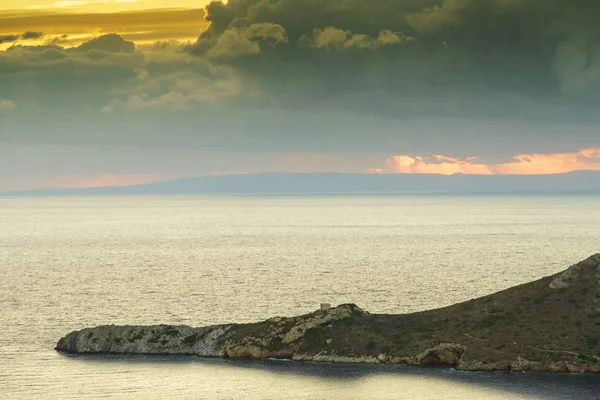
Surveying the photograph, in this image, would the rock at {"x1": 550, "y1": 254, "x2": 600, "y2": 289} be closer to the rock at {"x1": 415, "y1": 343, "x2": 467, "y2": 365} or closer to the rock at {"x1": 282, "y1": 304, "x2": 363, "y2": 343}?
the rock at {"x1": 415, "y1": 343, "x2": 467, "y2": 365}

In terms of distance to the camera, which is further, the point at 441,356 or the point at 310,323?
the point at 310,323

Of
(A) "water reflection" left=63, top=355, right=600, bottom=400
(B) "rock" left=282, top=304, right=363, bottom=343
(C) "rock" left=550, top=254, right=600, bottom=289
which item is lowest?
(A) "water reflection" left=63, top=355, right=600, bottom=400

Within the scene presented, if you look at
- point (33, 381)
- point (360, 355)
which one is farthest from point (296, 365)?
point (33, 381)

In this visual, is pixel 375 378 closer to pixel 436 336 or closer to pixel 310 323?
pixel 436 336

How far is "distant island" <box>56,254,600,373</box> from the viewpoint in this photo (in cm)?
10431

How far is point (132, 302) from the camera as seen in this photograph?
172 m

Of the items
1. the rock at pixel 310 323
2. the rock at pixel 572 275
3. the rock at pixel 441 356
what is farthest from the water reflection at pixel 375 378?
the rock at pixel 572 275

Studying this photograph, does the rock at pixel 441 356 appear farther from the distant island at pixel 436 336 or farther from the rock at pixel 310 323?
the rock at pixel 310 323

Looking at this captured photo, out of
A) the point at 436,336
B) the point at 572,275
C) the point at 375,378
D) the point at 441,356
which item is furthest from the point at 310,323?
the point at 572,275

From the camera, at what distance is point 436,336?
10988 centimetres

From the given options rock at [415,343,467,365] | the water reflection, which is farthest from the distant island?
the water reflection

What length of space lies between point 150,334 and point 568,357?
4473cm

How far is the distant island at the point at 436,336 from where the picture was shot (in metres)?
104

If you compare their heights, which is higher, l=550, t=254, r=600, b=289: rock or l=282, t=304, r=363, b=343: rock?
l=550, t=254, r=600, b=289: rock
